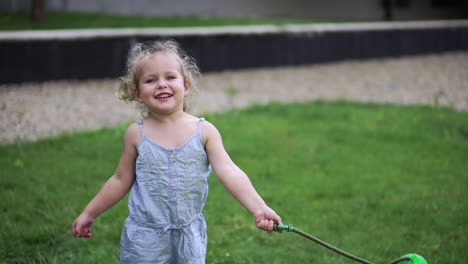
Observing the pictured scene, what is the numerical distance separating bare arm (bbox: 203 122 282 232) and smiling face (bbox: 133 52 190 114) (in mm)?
168

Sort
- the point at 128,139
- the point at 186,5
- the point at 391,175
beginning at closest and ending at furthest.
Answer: the point at 128,139
the point at 391,175
the point at 186,5

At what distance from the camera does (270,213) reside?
1885 mm

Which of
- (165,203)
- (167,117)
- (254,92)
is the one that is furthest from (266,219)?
(254,92)

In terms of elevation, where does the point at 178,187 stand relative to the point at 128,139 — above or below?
below

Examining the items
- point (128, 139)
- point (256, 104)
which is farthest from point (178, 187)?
point (256, 104)

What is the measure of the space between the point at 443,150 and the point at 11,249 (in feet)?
12.7

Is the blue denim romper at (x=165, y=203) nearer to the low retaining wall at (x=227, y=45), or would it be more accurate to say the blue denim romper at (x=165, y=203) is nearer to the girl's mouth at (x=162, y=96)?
the girl's mouth at (x=162, y=96)

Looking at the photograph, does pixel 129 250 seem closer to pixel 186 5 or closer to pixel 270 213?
pixel 270 213

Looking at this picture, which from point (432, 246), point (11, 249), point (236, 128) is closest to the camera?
point (11, 249)

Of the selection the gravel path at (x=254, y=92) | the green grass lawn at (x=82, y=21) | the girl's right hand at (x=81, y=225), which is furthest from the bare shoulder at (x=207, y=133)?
the green grass lawn at (x=82, y=21)

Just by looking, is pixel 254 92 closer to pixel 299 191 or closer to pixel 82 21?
pixel 299 191

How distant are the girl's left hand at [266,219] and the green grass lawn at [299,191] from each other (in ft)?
3.62

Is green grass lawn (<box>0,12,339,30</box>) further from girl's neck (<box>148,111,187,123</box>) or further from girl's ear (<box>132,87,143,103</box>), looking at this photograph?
girl's neck (<box>148,111,187,123</box>)

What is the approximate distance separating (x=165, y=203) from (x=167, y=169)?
13cm
